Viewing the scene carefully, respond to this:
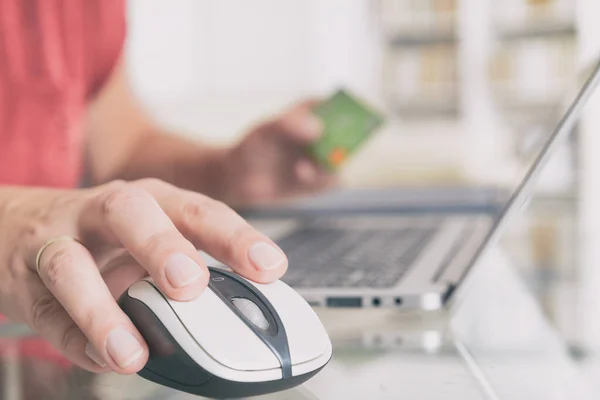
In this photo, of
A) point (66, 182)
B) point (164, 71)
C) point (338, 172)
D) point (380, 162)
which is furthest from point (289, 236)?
point (164, 71)

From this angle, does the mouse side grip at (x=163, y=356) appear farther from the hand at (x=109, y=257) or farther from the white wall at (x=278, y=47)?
the white wall at (x=278, y=47)

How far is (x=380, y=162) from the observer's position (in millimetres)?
1906

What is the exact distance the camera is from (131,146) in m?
1.17

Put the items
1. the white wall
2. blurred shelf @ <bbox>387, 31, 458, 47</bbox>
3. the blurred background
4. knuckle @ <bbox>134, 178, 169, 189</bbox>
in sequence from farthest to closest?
the white wall < blurred shelf @ <bbox>387, 31, 458, 47</bbox> < the blurred background < knuckle @ <bbox>134, 178, 169, 189</bbox>

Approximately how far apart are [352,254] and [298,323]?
0.37 m

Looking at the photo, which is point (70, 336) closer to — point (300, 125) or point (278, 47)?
point (300, 125)

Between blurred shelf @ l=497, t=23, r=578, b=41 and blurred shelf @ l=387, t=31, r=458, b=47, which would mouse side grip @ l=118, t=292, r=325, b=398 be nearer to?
blurred shelf @ l=497, t=23, r=578, b=41

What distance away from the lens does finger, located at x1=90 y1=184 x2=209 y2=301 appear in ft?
1.13

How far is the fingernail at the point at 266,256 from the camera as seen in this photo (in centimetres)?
38

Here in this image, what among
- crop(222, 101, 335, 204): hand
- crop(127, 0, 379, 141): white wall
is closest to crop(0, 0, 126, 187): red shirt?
crop(222, 101, 335, 204): hand

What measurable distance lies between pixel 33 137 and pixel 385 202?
49cm

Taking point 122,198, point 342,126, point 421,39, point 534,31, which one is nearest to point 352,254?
point 342,126

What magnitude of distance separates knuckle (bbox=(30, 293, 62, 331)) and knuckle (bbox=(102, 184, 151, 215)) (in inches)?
2.2

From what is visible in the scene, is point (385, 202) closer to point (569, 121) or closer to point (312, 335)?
point (569, 121)
